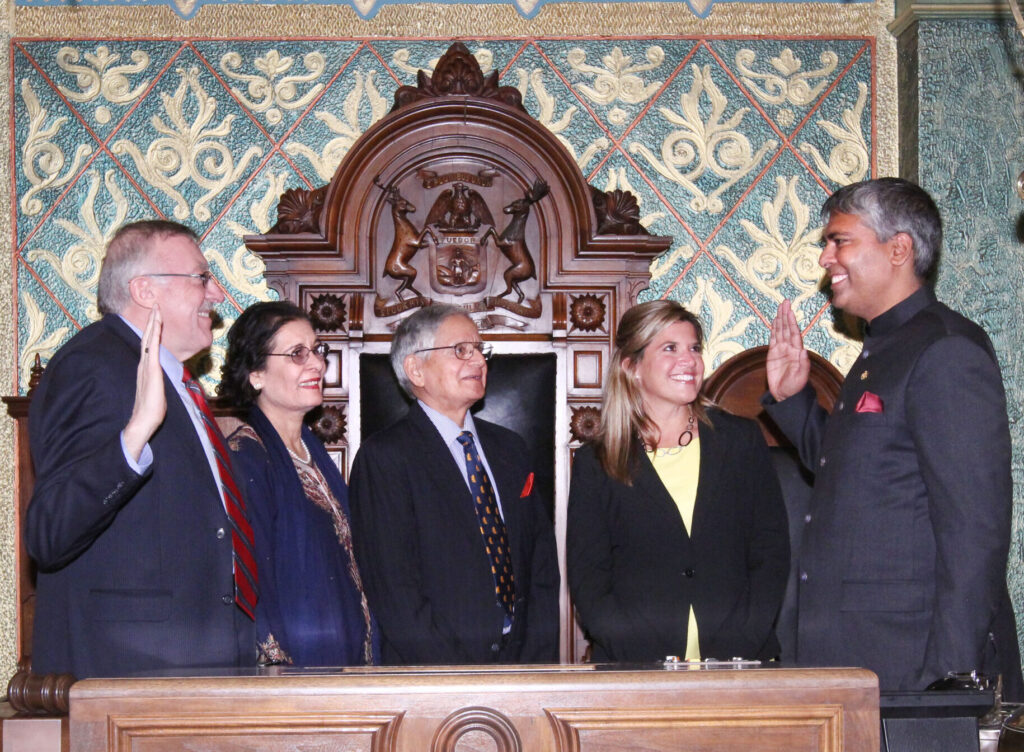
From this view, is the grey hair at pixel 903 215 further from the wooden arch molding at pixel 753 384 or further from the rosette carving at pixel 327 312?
the rosette carving at pixel 327 312

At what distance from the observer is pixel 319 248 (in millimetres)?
3668

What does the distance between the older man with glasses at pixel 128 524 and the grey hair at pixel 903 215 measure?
5.19 feet

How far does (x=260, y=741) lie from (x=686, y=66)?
292 centimetres

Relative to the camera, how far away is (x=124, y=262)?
2.46 m

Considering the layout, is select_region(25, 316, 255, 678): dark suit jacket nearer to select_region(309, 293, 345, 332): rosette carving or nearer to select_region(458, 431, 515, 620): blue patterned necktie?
select_region(458, 431, 515, 620): blue patterned necktie

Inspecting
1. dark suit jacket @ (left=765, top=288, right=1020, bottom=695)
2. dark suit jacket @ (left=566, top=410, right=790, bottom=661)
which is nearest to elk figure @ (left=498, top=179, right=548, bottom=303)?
dark suit jacket @ (left=566, top=410, right=790, bottom=661)

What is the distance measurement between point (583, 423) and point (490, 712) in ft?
7.28

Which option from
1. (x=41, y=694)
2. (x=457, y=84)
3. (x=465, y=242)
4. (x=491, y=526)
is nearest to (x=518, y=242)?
(x=465, y=242)

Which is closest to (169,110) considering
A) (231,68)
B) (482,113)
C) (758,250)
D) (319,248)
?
(231,68)

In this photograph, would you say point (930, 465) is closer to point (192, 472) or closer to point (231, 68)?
point (192, 472)

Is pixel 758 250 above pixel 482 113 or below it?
below

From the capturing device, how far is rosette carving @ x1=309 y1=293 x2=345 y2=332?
369 centimetres

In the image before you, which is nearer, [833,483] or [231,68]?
[833,483]

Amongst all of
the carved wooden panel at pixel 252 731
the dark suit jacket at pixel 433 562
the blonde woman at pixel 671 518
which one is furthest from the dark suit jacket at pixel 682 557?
the carved wooden panel at pixel 252 731
